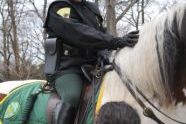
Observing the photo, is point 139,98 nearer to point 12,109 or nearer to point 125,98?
point 125,98

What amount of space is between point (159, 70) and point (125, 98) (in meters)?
0.37

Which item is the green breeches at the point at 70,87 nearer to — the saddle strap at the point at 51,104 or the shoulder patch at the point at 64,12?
the saddle strap at the point at 51,104

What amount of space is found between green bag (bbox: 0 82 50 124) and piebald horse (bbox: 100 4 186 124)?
0.99 meters

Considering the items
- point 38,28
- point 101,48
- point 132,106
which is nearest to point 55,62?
point 101,48

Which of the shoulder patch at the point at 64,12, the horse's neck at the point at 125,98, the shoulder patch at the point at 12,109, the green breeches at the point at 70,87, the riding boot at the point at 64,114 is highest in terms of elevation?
the shoulder patch at the point at 64,12

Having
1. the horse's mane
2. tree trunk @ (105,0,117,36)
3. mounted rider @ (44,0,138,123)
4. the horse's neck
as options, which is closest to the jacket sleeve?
mounted rider @ (44,0,138,123)

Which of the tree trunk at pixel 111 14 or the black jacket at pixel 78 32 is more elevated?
the black jacket at pixel 78 32

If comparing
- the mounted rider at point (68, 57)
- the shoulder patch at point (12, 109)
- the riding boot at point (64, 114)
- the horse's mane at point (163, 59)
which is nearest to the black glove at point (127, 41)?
the mounted rider at point (68, 57)

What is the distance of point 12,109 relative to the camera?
5.08 meters

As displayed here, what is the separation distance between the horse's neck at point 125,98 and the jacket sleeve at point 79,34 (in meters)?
0.29

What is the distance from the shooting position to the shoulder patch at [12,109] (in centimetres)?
503

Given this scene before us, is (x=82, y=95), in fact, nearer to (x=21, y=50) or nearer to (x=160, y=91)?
(x=160, y=91)

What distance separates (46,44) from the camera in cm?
450

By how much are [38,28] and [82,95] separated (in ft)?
111
